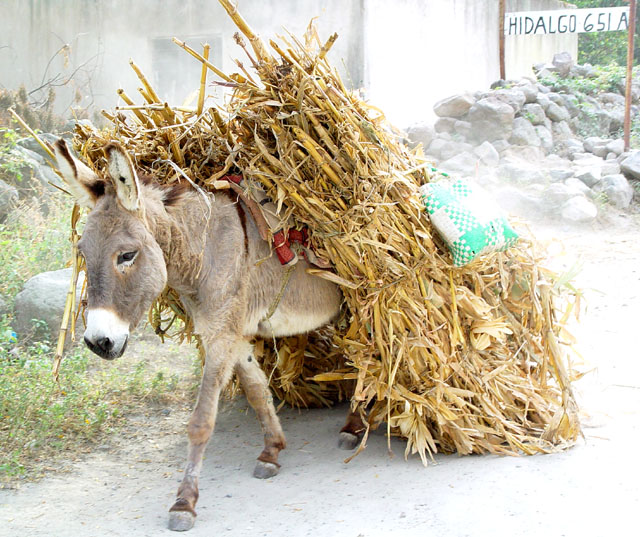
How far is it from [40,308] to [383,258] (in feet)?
10.3

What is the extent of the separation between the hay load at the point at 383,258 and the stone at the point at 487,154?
6112mm

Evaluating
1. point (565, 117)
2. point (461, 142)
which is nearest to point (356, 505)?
point (461, 142)

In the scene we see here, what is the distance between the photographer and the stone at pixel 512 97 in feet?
34.1

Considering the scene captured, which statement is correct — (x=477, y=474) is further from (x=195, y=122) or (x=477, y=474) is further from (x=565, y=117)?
(x=565, y=117)

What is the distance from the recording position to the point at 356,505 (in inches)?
123

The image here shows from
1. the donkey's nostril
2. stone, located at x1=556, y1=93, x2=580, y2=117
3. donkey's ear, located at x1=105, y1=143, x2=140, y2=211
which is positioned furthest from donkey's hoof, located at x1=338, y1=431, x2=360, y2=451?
stone, located at x1=556, y1=93, x2=580, y2=117

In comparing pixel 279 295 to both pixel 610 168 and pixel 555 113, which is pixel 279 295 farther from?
pixel 555 113

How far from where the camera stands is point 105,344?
2717 mm

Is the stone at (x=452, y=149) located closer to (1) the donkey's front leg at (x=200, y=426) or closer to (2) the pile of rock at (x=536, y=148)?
(2) the pile of rock at (x=536, y=148)

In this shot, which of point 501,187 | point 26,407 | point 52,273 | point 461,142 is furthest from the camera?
point 461,142

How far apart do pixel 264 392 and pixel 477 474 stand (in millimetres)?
1209

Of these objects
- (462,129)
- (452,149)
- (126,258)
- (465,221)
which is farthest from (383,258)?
(462,129)

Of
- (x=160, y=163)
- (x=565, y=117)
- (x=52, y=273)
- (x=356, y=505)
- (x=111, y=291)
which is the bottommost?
(x=356, y=505)

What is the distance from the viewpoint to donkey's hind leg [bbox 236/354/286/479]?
358 cm
